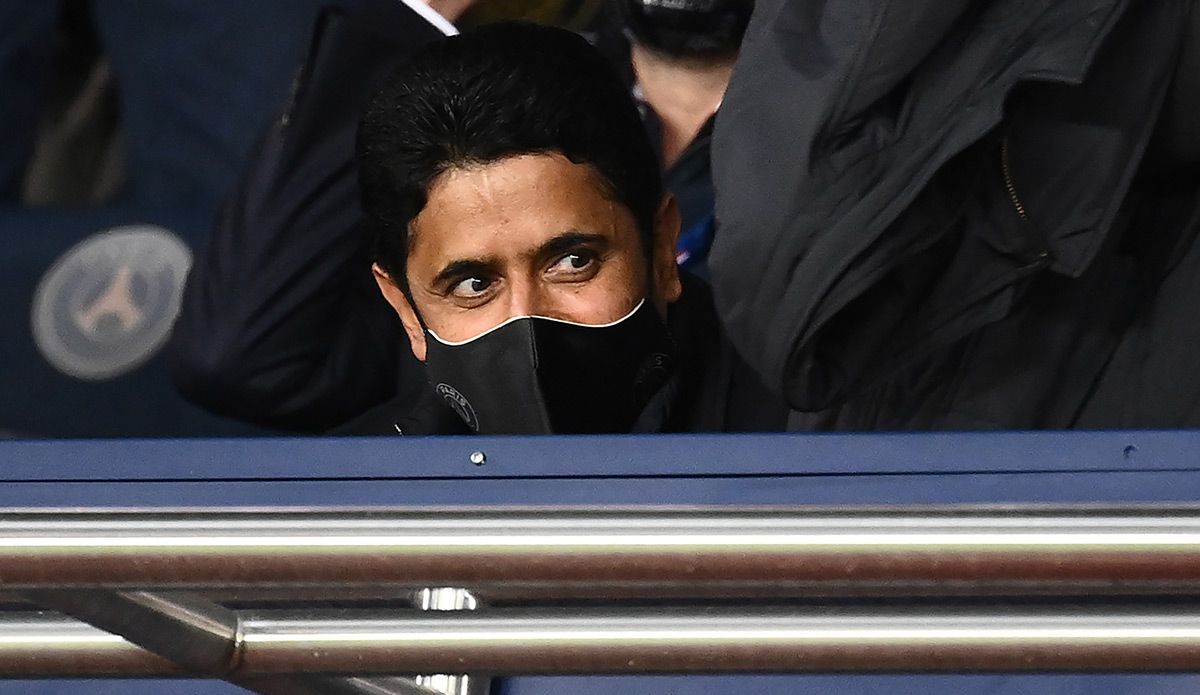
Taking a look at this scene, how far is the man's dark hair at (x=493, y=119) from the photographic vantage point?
1212 millimetres

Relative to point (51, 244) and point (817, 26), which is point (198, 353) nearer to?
point (51, 244)

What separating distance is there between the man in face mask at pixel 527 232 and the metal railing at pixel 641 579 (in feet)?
1.88

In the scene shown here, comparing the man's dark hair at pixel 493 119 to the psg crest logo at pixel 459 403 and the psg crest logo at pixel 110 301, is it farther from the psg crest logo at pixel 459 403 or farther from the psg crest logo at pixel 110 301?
the psg crest logo at pixel 110 301

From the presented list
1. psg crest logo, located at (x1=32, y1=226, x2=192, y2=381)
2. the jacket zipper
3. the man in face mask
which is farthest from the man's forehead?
psg crest logo, located at (x1=32, y1=226, x2=192, y2=381)

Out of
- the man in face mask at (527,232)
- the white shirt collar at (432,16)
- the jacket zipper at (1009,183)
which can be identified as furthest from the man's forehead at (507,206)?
the jacket zipper at (1009,183)

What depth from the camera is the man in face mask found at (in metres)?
1.16

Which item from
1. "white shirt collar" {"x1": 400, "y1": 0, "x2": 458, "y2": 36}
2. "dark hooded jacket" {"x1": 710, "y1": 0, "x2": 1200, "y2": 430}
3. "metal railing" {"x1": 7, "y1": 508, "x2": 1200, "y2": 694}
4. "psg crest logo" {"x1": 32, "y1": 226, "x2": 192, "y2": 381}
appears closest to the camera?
"metal railing" {"x1": 7, "y1": 508, "x2": 1200, "y2": 694}

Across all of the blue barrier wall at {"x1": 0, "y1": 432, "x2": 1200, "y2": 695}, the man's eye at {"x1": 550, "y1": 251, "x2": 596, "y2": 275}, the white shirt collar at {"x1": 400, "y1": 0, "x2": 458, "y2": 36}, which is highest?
the blue barrier wall at {"x1": 0, "y1": 432, "x2": 1200, "y2": 695}

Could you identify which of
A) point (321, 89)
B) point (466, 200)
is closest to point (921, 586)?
point (466, 200)

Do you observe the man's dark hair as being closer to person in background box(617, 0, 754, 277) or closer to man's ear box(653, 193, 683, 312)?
man's ear box(653, 193, 683, 312)

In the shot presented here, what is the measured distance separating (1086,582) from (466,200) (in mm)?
772

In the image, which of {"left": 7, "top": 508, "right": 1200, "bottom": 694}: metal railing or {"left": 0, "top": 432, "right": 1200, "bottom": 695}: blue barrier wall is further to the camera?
{"left": 0, "top": 432, "right": 1200, "bottom": 695}: blue barrier wall

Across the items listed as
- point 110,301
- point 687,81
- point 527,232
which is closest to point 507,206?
point 527,232

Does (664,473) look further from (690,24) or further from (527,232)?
(690,24)
